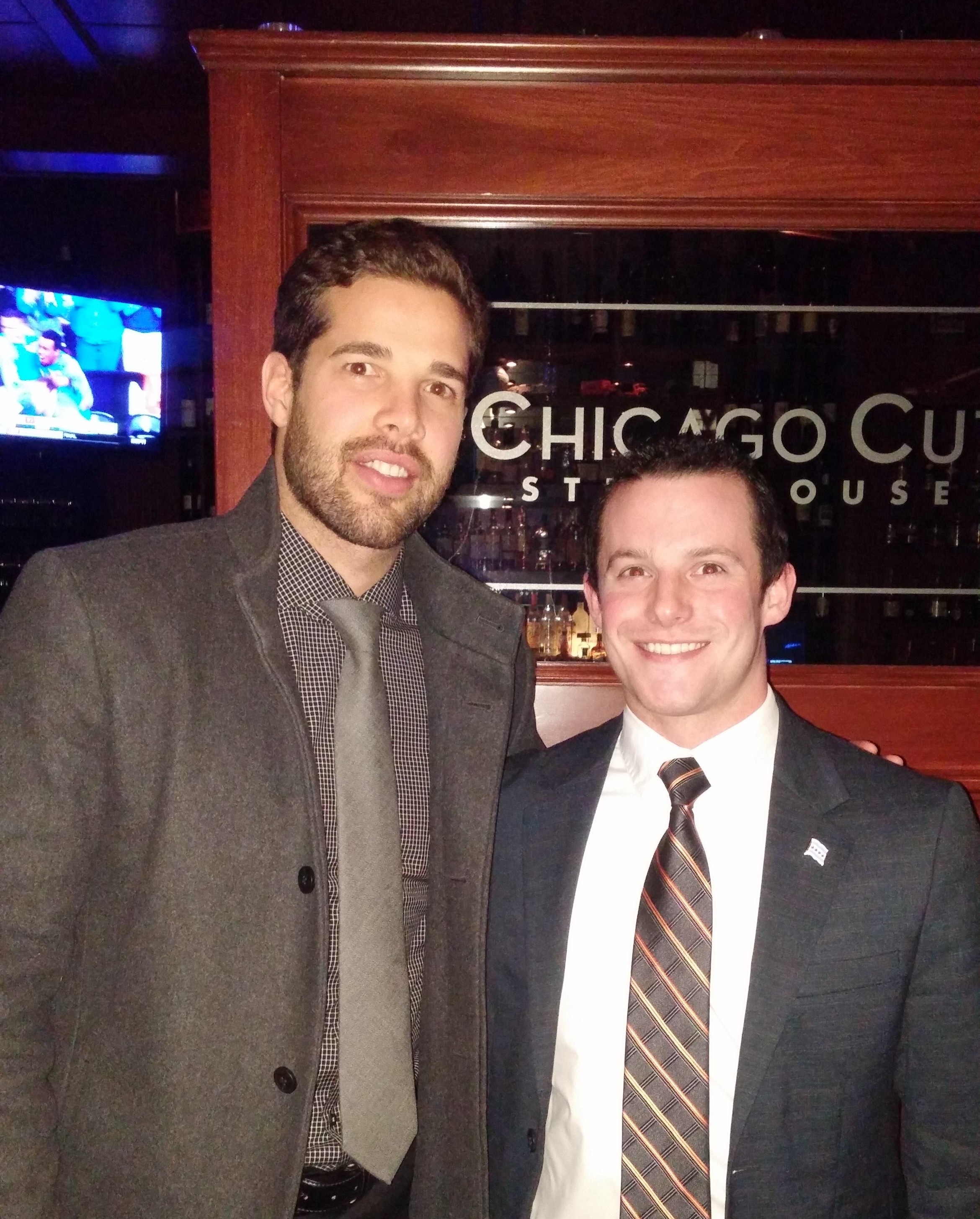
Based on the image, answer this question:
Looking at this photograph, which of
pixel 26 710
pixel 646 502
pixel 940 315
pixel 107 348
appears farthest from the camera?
pixel 107 348

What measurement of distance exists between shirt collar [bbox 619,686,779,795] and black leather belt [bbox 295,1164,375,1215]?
71cm

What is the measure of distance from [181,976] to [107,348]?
15.1ft

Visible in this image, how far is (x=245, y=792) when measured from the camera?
4.12 feet

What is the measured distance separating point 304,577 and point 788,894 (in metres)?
0.85

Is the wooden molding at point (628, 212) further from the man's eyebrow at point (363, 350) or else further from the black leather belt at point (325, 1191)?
the black leather belt at point (325, 1191)

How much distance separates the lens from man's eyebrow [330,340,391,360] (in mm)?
1416

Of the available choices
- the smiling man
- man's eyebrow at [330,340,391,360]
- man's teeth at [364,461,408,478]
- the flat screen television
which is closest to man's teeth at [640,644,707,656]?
the smiling man

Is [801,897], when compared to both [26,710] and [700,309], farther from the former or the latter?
[700,309]

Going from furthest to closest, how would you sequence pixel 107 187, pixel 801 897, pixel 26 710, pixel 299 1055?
pixel 107 187 < pixel 801 897 < pixel 299 1055 < pixel 26 710

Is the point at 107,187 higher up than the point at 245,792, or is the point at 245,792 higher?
the point at 107,187

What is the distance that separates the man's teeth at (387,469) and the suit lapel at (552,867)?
570mm

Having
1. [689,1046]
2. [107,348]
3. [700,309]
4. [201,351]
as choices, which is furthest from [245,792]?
[201,351]

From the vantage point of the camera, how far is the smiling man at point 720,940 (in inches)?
50.9

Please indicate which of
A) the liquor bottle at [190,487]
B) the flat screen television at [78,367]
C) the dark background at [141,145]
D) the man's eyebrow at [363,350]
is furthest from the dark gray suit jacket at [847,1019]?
the liquor bottle at [190,487]
